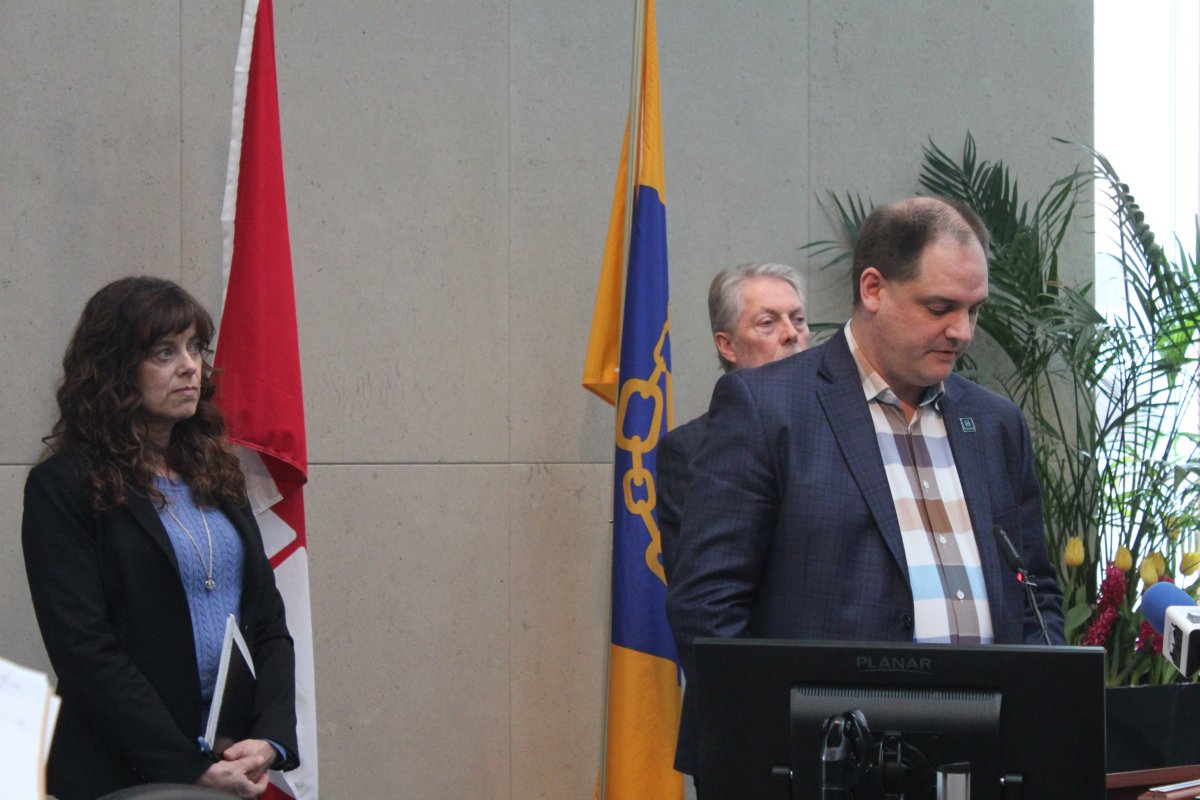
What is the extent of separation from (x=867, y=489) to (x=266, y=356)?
1.44 metres

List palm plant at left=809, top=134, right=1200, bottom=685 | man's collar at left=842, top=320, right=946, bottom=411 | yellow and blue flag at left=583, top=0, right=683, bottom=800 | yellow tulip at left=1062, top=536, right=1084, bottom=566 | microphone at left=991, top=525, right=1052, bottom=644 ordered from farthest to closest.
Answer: palm plant at left=809, top=134, right=1200, bottom=685 → yellow tulip at left=1062, top=536, right=1084, bottom=566 → yellow and blue flag at left=583, top=0, right=683, bottom=800 → man's collar at left=842, top=320, right=946, bottom=411 → microphone at left=991, top=525, right=1052, bottom=644

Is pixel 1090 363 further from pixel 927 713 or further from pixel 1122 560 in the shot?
pixel 927 713

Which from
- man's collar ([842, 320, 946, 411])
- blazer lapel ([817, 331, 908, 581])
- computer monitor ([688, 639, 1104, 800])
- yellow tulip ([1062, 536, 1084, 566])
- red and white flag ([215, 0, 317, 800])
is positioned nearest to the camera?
computer monitor ([688, 639, 1104, 800])

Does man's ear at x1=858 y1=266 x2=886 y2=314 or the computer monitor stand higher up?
man's ear at x1=858 y1=266 x2=886 y2=314

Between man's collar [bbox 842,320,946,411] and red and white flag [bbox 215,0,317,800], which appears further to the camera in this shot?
red and white flag [bbox 215,0,317,800]

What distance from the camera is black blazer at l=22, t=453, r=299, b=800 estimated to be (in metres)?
2.24

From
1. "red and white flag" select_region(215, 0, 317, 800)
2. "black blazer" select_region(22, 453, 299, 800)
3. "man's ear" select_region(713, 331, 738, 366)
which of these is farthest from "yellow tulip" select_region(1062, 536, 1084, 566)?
"black blazer" select_region(22, 453, 299, 800)

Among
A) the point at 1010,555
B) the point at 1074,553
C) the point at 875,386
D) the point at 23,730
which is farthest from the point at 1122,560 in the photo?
the point at 23,730

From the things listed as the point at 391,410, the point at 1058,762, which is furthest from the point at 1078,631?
the point at 1058,762

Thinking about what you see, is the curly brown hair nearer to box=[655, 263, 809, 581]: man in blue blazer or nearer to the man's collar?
box=[655, 263, 809, 581]: man in blue blazer

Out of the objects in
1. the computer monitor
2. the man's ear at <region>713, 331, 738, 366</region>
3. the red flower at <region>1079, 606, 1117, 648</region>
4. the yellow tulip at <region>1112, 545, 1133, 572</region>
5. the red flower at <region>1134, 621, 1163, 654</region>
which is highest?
the man's ear at <region>713, 331, 738, 366</region>

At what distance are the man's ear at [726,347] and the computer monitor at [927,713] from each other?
5.31ft

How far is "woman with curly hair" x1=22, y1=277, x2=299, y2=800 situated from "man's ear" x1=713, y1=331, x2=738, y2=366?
1.15m

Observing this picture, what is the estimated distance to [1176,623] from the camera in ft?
5.55
